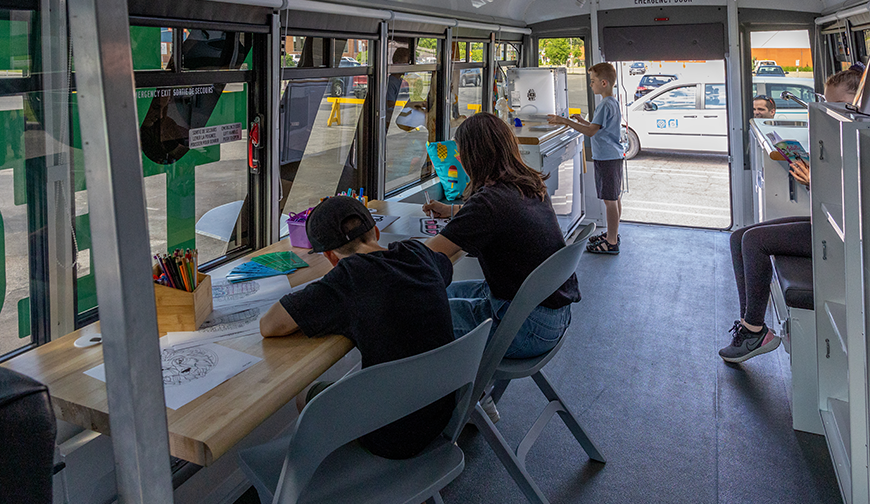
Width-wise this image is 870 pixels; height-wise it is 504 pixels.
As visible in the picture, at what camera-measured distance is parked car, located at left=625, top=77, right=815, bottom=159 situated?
9.58 meters

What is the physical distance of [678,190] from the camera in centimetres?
819

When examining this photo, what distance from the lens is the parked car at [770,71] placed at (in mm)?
5883

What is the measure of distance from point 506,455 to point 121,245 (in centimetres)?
147

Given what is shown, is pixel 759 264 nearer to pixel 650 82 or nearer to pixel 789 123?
pixel 789 123

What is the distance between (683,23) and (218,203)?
4702mm

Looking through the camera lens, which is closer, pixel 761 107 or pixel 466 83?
pixel 466 83

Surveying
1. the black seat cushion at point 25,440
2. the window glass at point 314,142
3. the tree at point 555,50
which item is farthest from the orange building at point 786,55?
the black seat cushion at point 25,440

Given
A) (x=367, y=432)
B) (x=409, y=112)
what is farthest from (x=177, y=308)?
(x=409, y=112)

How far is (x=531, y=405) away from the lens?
3.03m

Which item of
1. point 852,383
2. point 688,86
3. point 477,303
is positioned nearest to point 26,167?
point 477,303

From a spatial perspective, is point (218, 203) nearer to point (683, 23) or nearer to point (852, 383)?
point (852, 383)

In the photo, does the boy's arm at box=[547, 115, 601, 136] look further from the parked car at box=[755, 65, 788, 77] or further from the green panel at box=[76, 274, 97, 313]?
the green panel at box=[76, 274, 97, 313]

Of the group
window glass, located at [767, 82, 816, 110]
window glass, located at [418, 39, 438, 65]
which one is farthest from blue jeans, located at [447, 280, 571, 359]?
window glass, located at [767, 82, 816, 110]

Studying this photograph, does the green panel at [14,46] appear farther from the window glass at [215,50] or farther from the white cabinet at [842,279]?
the white cabinet at [842,279]
